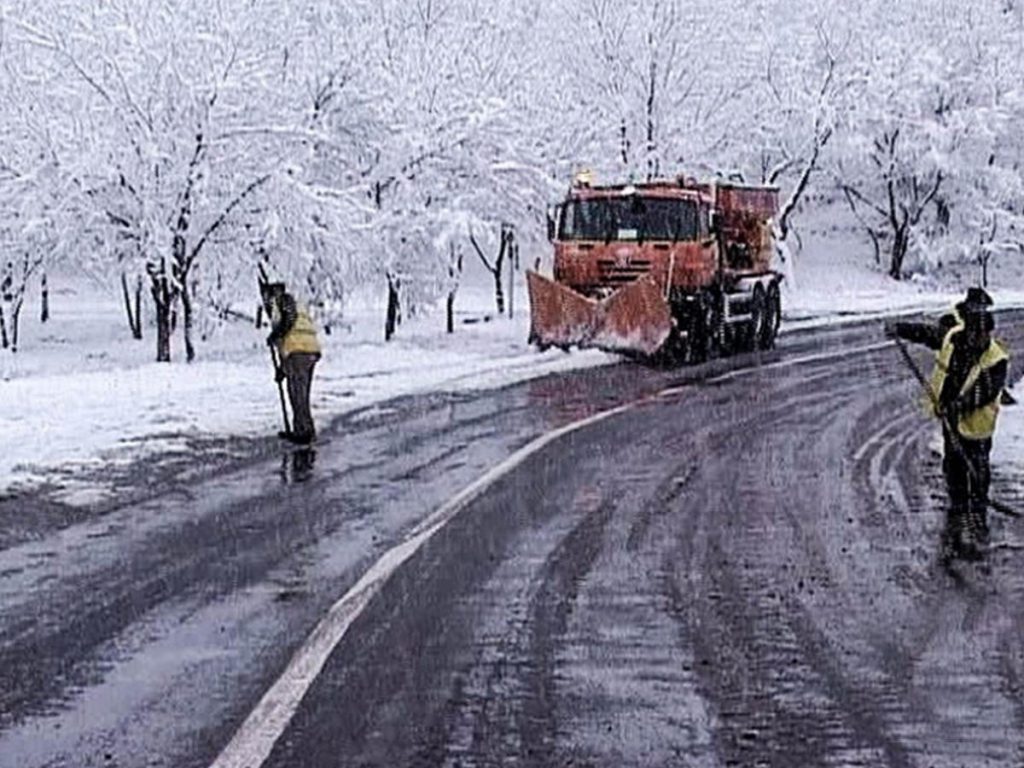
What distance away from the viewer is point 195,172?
27.1m

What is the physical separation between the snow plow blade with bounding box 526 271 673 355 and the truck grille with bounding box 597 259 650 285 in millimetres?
633

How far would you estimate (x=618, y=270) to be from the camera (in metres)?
27.1

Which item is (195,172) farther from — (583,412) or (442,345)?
(583,412)

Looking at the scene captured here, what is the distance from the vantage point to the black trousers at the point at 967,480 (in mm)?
11672

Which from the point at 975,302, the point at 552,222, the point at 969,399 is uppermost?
the point at 552,222

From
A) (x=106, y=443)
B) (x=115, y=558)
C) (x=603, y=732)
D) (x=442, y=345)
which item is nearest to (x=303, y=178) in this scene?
(x=442, y=345)

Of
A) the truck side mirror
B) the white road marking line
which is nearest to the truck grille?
the truck side mirror

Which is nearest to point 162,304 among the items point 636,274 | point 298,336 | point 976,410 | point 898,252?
point 636,274

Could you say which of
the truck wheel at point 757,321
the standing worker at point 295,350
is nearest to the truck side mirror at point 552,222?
the truck wheel at point 757,321

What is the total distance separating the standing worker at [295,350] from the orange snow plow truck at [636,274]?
10.2 meters

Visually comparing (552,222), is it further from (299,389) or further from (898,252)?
(898,252)

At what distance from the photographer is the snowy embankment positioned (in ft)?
51.8

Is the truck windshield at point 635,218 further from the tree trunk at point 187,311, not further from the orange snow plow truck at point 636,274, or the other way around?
the tree trunk at point 187,311

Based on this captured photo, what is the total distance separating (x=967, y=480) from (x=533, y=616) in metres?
4.47
